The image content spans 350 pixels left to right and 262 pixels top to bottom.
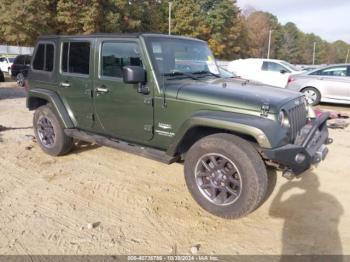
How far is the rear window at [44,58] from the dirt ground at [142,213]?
1.53 meters

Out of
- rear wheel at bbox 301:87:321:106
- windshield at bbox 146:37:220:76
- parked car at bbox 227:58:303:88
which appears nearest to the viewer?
windshield at bbox 146:37:220:76

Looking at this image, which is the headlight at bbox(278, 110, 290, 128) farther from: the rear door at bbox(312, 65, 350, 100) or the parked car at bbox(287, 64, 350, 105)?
the rear door at bbox(312, 65, 350, 100)

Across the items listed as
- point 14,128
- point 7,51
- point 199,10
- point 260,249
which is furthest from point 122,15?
point 260,249

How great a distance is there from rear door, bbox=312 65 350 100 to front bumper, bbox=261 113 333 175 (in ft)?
23.7

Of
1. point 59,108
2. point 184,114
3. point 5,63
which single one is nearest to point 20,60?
point 5,63

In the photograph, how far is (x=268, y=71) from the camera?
14078 mm

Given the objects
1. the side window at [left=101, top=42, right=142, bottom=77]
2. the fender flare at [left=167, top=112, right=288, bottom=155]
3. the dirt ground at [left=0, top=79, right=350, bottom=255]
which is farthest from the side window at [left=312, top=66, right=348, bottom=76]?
the side window at [left=101, top=42, right=142, bottom=77]

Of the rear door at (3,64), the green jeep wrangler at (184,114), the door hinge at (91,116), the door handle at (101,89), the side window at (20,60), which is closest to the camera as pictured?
the green jeep wrangler at (184,114)

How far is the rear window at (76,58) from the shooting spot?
4.71m

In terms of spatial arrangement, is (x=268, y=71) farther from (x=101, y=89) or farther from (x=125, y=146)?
(x=125, y=146)

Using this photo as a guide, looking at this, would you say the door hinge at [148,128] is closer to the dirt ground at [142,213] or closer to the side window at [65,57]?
the dirt ground at [142,213]

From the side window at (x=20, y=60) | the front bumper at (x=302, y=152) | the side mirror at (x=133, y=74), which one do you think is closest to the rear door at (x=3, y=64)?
the side window at (x=20, y=60)

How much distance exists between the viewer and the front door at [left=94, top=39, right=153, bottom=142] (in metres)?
4.12

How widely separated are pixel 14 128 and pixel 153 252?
18.4 feet
